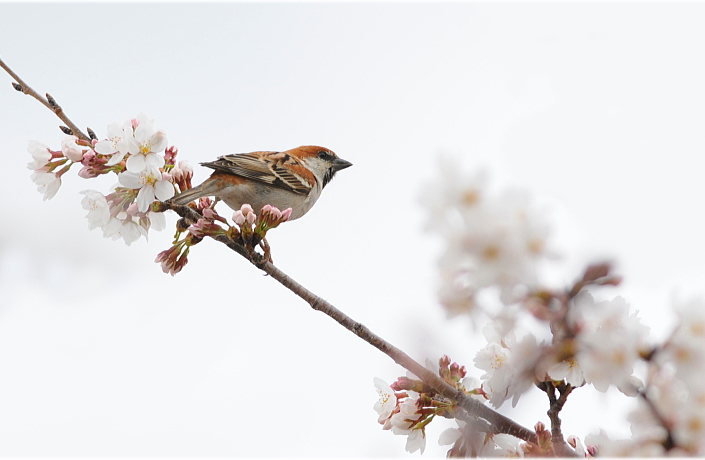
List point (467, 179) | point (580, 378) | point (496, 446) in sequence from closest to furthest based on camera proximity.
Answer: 1. point (467, 179)
2. point (580, 378)
3. point (496, 446)

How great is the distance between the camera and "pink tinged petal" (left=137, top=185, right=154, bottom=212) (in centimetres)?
223

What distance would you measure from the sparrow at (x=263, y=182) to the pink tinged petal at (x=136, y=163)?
2.62ft

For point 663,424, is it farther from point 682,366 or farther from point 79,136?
point 79,136

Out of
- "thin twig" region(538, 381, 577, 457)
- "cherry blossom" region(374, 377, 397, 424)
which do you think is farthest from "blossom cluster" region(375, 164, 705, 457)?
"cherry blossom" region(374, 377, 397, 424)

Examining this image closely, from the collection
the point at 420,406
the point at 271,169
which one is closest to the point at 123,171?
the point at 420,406

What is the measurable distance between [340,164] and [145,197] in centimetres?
284

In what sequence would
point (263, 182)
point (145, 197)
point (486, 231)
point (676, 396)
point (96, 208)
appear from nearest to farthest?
point (486, 231) → point (676, 396) → point (145, 197) → point (96, 208) → point (263, 182)

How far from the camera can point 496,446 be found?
1.77 meters

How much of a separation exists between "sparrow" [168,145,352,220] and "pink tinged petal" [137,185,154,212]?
28.1 inches

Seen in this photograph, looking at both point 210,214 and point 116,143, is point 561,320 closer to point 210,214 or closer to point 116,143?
point 210,214

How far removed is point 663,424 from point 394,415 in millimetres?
1079

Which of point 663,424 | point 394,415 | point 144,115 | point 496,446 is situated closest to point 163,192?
point 144,115

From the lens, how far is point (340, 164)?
4.98 metres

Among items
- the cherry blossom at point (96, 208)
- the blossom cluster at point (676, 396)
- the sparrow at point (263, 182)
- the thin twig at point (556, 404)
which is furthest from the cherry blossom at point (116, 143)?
the blossom cluster at point (676, 396)
